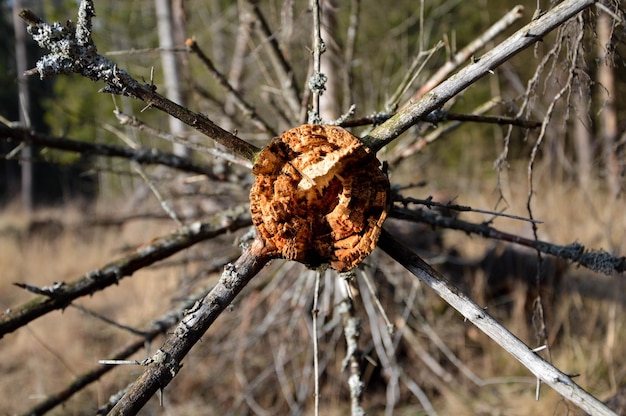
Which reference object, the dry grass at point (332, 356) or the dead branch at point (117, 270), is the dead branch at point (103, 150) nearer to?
the dead branch at point (117, 270)

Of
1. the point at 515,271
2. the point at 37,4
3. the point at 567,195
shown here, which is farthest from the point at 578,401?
the point at 37,4

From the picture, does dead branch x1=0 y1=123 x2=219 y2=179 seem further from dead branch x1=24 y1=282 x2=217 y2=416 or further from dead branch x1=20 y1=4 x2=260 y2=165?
dead branch x1=20 y1=4 x2=260 y2=165

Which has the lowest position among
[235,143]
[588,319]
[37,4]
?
[588,319]

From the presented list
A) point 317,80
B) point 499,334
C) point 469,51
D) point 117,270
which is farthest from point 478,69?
point 117,270

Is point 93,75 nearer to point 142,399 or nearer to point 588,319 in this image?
point 142,399

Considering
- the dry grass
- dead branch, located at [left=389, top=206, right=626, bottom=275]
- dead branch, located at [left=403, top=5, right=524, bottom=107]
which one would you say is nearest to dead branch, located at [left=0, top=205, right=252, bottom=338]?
dead branch, located at [left=389, top=206, right=626, bottom=275]

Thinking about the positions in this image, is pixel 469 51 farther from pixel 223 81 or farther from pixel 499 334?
pixel 499 334
